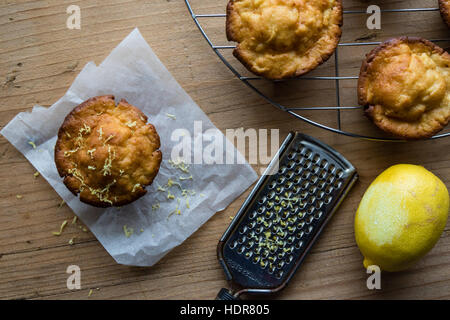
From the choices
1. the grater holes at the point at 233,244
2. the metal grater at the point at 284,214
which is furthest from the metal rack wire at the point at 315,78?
the grater holes at the point at 233,244

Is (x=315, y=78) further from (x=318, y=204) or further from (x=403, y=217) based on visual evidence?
(x=403, y=217)

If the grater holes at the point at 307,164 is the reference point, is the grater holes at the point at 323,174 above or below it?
below

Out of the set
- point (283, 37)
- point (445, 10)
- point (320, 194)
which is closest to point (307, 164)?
point (320, 194)

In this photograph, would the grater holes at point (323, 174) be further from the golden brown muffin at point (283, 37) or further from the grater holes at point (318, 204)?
the golden brown muffin at point (283, 37)

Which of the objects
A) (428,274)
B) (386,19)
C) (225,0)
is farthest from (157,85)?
(428,274)

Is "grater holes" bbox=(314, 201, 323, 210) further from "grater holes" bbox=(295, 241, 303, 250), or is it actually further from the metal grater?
"grater holes" bbox=(295, 241, 303, 250)

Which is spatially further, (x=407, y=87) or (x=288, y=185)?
(x=288, y=185)

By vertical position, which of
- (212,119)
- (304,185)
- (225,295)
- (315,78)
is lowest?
(225,295)
